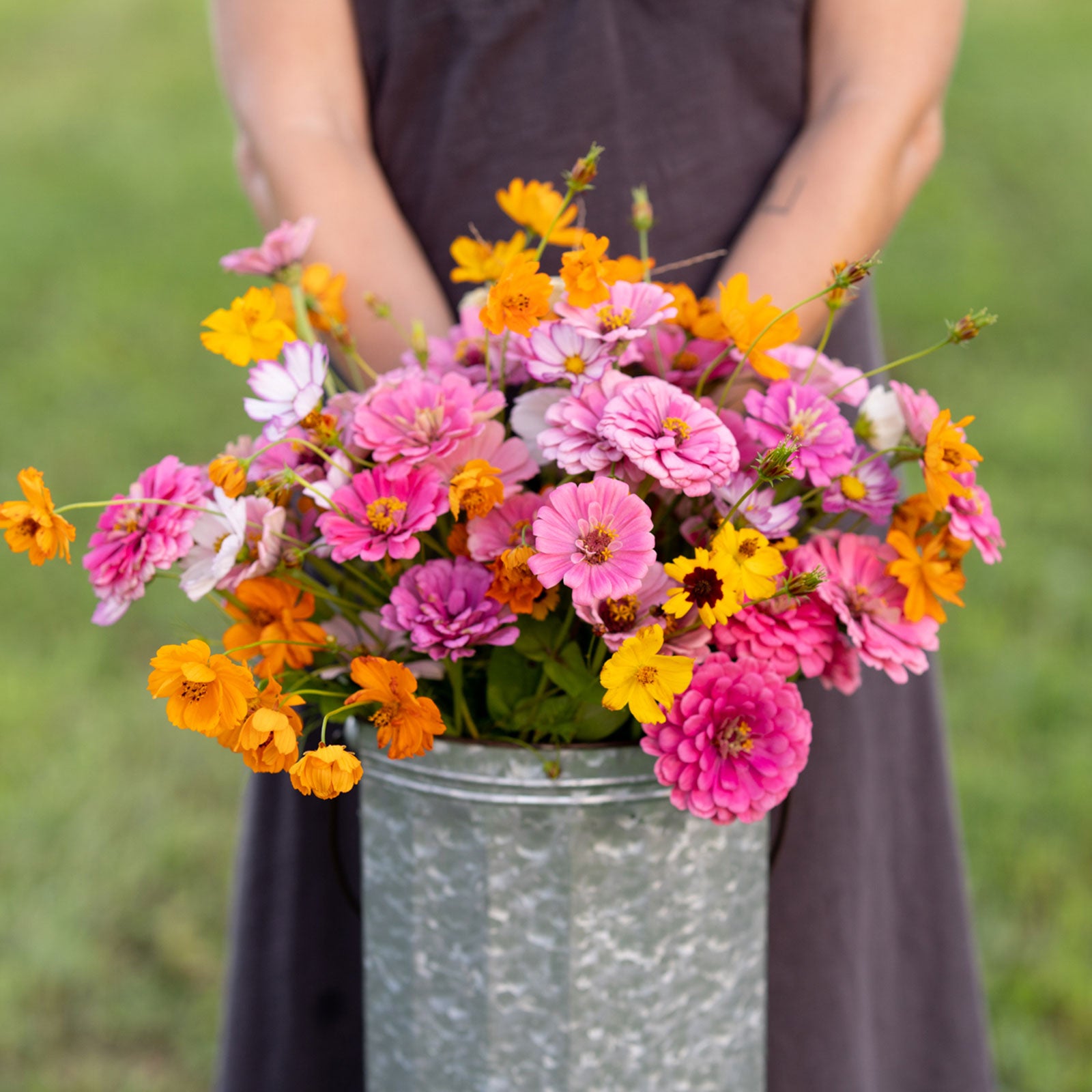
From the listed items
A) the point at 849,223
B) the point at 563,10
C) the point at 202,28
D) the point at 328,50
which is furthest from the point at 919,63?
the point at 202,28

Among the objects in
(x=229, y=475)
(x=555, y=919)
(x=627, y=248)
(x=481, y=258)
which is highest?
(x=627, y=248)

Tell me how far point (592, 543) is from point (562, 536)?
14 mm

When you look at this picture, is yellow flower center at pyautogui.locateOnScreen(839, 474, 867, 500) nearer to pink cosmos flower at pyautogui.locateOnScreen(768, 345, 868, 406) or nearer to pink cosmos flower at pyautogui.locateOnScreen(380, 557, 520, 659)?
pink cosmos flower at pyautogui.locateOnScreen(768, 345, 868, 406)

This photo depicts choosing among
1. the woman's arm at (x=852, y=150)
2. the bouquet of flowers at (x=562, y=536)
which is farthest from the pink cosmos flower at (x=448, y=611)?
the woman's arm at (x=852, y=150)

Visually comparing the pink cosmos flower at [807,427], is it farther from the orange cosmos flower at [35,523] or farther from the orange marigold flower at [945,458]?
the orange cosmos flower at [35,523]

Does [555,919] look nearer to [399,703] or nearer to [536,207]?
[399,703]

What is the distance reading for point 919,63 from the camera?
88 centimetres

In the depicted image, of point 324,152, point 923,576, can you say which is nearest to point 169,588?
point 324,152

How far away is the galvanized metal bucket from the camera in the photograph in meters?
0.64

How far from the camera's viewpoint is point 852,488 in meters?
0.63

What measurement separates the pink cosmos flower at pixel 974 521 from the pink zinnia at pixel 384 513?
253mm

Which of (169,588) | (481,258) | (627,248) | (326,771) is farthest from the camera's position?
(169,588)

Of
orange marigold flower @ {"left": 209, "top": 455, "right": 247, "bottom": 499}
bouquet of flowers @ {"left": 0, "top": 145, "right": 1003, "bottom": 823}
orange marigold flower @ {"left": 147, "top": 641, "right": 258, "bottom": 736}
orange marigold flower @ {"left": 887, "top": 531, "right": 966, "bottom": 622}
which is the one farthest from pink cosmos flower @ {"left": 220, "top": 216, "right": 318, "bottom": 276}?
orange marigold flower @ {"left": 887, "top": 531, "right": 966, "bottom": 622}

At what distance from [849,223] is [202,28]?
22.5 ft
